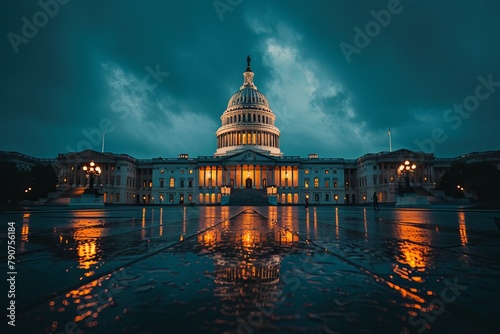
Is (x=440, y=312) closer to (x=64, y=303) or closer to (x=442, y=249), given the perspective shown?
(x=64, y=303)

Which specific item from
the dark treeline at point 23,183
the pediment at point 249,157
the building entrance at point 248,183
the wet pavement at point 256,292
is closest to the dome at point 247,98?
the pediment at point 249,157

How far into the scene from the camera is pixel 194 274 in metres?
3.50

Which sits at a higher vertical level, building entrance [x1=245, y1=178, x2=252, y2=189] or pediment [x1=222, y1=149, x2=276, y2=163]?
pediment [x1=222, y1=149, x2=276, y2=163]

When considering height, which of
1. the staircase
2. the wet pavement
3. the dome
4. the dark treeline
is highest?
the dome

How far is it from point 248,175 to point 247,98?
33.9 metres

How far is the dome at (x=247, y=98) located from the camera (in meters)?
115

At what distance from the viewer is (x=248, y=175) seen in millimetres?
98188

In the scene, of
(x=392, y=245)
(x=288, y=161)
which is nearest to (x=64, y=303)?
(x=392, y=245)

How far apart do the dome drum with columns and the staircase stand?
982 inches

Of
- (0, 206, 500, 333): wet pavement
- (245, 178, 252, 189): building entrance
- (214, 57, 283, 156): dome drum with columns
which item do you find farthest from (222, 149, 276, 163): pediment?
(0, 206, 500, 333): wet pavement

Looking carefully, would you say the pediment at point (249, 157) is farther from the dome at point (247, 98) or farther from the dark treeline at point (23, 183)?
the dark treeline at point (23, 183)

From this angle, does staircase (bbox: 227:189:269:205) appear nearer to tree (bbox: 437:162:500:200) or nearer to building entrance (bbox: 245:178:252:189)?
building entrance (bbox: 245:178:252:189)

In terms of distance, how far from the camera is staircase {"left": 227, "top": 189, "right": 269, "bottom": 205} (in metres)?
75.9

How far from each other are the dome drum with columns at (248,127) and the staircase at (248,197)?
24.9m
